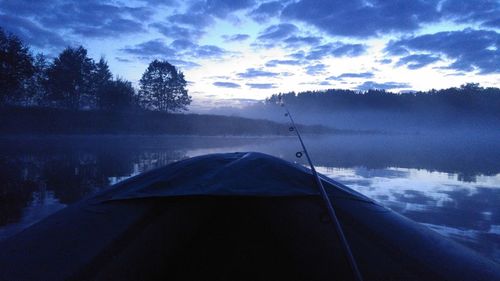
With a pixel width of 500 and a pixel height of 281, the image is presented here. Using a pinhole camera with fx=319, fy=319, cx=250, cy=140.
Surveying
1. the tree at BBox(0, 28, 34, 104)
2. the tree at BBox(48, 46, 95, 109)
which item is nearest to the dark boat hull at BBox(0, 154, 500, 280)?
the tree at BBox(0, 28, 34, 104)

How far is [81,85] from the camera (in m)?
49.2

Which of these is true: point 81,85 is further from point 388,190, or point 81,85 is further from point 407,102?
point 407,102

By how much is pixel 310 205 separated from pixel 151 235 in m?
1.12

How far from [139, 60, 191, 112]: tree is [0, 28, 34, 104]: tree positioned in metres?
22.1

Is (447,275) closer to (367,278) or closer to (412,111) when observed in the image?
(367,278)

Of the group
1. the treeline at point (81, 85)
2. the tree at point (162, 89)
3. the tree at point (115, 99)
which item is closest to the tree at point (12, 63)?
the treeline at point (81, 85)

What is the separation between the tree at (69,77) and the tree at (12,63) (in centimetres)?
1241

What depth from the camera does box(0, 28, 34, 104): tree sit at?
32844 millimetres

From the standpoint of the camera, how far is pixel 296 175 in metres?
2.59

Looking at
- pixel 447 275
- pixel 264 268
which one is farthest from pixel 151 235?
pixel 447 275

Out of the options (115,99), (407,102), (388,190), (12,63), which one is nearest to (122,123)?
(115,99)

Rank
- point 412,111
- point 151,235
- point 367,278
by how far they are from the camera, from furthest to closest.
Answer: point 412,111 → point 151,235 → point 367,278

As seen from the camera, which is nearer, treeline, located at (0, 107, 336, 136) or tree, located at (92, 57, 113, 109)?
treeline, located at (0, 107, 336, 136)

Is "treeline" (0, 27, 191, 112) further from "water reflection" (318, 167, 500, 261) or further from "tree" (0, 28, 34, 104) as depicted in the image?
"water reflection" (318, 167, 500, 261)
